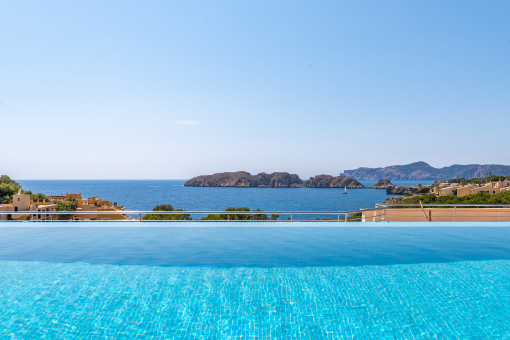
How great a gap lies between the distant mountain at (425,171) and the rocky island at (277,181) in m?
16.8

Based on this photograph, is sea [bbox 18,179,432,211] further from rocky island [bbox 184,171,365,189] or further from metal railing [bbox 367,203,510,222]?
metal railing [bbox 367,203,510,222]

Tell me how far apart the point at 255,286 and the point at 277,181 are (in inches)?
5066

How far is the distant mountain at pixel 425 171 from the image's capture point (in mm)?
112631

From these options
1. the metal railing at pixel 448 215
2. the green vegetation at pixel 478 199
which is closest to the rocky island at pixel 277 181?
the green vegetation at pixel 478 199

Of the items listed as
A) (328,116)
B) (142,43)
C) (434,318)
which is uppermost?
(142,43)

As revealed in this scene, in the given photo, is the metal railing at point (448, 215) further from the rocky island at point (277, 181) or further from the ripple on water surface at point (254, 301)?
the rocky island at point (277, 181)

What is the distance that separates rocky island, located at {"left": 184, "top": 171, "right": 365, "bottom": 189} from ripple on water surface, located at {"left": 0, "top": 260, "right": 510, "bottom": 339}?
127 meters

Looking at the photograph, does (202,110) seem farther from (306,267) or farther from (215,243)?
(306,267)

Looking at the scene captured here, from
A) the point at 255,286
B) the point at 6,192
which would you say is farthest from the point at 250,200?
the point at 255,286

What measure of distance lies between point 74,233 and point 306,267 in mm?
6640

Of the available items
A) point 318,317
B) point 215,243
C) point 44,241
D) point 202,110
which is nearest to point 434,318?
point 318,317

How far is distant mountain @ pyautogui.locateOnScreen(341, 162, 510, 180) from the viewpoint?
113 meters

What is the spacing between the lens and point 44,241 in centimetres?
811

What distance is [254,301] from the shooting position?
449 cm
